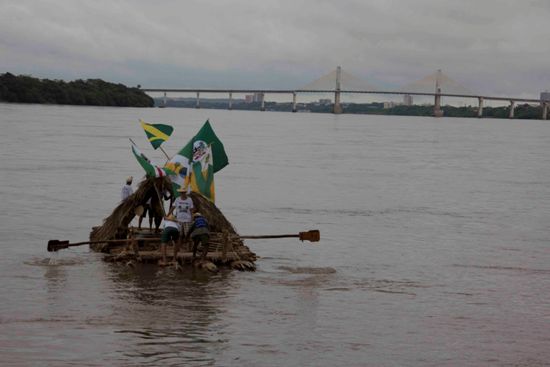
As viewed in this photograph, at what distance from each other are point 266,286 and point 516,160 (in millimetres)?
64387

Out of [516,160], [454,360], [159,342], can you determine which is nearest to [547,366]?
[454,360]

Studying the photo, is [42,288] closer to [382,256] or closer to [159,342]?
[159,342]

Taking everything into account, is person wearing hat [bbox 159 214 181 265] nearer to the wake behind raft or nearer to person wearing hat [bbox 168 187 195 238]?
person wearing hat [bbox 168 187 195 238]

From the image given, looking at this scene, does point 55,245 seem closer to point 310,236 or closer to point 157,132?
point 157,132

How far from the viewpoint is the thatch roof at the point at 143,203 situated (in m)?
22.6

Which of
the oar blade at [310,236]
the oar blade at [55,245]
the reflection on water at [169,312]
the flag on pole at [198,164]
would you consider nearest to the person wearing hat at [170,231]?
the reflection on water at [169,312]

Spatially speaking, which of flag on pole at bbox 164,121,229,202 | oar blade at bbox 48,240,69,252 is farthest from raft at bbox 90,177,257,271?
oar blade at bbox 48,240,69,252

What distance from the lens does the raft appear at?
872 inches

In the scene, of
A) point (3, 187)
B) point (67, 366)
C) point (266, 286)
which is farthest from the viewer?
point (3, 187)

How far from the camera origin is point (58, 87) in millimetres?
196375

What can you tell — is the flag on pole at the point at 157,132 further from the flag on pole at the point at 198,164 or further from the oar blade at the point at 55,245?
the oar blade at the point at 55,245

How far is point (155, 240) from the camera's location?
22.9m

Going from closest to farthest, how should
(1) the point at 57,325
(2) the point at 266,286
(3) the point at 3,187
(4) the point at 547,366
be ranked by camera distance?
(4) the point at 547,366 → (1) the point at 57,325 → (2) the point at 266,286 → (3) the point at 3,187

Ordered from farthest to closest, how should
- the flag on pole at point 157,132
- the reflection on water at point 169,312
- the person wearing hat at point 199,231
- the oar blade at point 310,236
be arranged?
the flag on pole at point 157,132
the oar blade at point 310,236
the person wearing hat at point 199,231
the reflection on water at point 169,312
